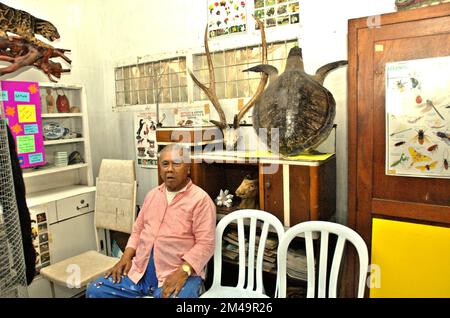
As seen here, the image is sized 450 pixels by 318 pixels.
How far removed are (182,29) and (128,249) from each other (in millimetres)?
1780

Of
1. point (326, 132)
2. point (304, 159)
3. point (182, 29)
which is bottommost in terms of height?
point (304, 159)

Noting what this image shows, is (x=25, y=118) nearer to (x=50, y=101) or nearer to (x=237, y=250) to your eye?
(x=50, y=101)

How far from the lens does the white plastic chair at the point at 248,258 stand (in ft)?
5.76

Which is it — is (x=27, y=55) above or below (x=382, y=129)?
above

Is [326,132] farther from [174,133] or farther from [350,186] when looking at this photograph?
[174,133]

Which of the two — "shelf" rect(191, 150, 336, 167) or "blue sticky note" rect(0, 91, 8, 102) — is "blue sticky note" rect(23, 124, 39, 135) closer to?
"blue sticky note" rect(0, 91, 8, 102)

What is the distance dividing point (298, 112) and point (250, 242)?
770 mm

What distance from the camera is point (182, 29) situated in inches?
105

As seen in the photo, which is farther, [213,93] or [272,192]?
[213,93]

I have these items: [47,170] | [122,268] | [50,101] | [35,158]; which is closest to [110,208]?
[47,170]

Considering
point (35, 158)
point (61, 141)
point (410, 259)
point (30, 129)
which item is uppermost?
point (30, 129)

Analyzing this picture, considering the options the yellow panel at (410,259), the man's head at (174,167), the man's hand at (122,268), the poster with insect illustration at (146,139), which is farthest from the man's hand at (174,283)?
the poster with insect illustration at (146,139)

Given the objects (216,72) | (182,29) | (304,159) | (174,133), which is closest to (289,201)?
(304,159)

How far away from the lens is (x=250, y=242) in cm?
184
